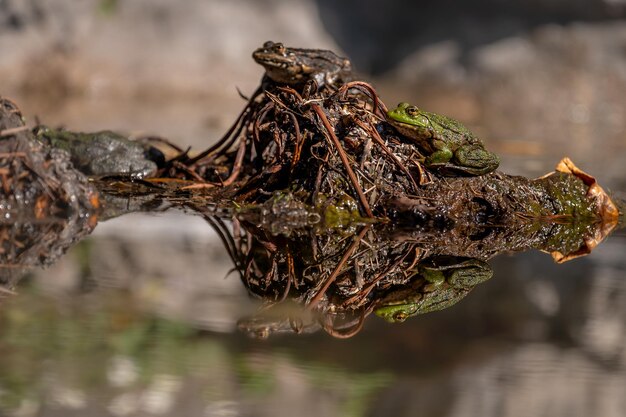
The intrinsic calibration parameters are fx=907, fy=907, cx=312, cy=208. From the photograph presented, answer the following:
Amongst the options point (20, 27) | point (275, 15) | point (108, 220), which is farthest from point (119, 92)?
point (108, 220)

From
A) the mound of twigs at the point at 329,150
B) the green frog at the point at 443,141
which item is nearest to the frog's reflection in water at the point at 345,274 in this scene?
the mound of twigs at the point at 329,150

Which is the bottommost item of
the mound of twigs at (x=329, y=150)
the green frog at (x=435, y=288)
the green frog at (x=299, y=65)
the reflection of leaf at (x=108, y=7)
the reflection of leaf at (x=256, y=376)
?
the reflection of leaf at (x=256, y=376)

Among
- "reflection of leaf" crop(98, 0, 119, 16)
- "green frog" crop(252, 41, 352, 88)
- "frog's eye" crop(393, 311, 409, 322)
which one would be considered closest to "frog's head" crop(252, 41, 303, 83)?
"green frog" crop(252, 41, 352, 88)

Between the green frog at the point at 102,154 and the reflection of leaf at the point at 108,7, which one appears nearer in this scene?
the green frog at the point at 102,154

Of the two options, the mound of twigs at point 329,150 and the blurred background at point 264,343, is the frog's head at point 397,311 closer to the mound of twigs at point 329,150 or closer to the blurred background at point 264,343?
the blurred background at point 264,343

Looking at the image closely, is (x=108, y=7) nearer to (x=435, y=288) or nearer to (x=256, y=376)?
(x=435, y=288)

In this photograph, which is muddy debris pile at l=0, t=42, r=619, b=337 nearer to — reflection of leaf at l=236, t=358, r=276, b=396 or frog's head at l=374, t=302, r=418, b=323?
frog's head at l=374, t=302, r=418, b=323

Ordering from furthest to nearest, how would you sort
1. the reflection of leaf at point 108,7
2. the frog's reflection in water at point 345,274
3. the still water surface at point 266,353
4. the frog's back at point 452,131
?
the reflection of leaf at point 108,7 < the frog's back at point 452,131 < the frog's reflection in water at point 345,274 < the still water surface at point 266,353
